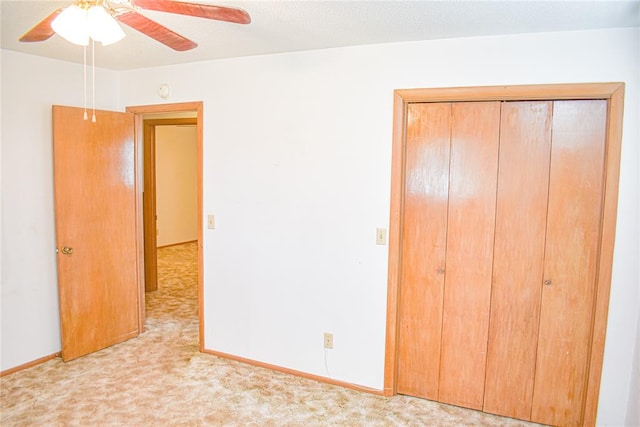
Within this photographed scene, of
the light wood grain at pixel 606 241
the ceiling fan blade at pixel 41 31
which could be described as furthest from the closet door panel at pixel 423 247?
the ceiling fan blade at pixel 41 31

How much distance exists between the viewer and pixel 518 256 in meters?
2.45

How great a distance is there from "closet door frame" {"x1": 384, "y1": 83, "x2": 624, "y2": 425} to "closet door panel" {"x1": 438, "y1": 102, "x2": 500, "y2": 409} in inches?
4.2

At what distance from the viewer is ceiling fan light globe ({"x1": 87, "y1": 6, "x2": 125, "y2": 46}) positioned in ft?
4.65

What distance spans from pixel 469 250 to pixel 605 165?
0.86 meters

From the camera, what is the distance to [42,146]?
9.96 ft

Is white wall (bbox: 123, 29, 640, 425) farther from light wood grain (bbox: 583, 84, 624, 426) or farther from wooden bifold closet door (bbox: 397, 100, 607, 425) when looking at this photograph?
wooden bifold closet door (bbox: 397, 100, 607, 425)

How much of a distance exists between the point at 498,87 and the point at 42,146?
316 cm

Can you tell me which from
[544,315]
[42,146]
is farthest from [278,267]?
[42,146]

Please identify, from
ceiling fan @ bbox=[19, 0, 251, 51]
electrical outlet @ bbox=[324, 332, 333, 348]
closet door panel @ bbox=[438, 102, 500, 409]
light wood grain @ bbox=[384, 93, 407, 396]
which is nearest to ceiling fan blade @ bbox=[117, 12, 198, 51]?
ceiling fan @ bbox=[19, 0, 251, 51]

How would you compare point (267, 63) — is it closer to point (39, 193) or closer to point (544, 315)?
point (39, 193)

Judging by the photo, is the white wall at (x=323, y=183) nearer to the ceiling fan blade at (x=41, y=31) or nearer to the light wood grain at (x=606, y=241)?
the light wood grain at (x=606, y=241)

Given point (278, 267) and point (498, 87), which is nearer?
point (498, 87)

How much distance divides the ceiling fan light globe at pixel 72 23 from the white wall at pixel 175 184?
236 inches

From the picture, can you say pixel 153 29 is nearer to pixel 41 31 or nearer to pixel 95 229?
pixel 41 31
